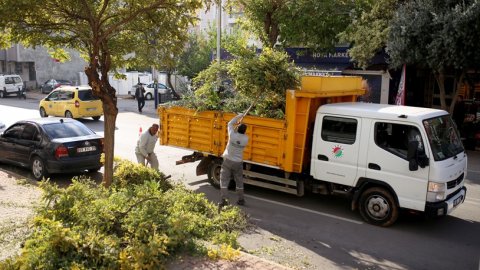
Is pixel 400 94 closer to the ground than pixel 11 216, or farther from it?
farther from it

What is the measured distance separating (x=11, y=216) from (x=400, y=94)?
45.7 feet

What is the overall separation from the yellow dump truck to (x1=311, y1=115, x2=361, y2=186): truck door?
10.6 inches

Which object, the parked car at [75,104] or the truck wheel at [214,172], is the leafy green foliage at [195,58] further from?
the truck wheel at [214,172]

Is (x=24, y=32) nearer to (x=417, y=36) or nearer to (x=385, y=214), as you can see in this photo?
(x=385, y=214)

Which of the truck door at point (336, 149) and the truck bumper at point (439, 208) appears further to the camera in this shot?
the truck door at point (336, 149)

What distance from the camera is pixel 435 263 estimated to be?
21.3ft

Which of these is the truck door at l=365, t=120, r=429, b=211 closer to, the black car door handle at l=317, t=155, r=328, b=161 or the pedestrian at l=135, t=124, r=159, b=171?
the black car door handle at l=317, t=155, r=328, b=161

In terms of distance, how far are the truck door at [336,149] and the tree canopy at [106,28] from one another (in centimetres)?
302

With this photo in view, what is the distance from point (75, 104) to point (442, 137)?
17.3 meters

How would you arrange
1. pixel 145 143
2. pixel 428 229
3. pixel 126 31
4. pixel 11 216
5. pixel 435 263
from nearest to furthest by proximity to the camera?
1. pixel 435 263
2. pixel 11 216
3. pixel 428 229
4. pixel 126 31
5. pixel 145 143

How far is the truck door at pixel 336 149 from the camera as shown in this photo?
26.6ft

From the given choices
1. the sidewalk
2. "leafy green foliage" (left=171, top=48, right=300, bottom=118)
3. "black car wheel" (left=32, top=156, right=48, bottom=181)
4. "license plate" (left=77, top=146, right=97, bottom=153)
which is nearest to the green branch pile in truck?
"leafy green foliage" (left=171, top=48, right=300, bottom=118)

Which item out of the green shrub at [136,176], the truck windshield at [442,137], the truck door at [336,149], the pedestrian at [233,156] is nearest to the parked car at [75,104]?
the green shrub at [136,176]

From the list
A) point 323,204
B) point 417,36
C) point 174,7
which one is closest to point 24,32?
point 174,7
